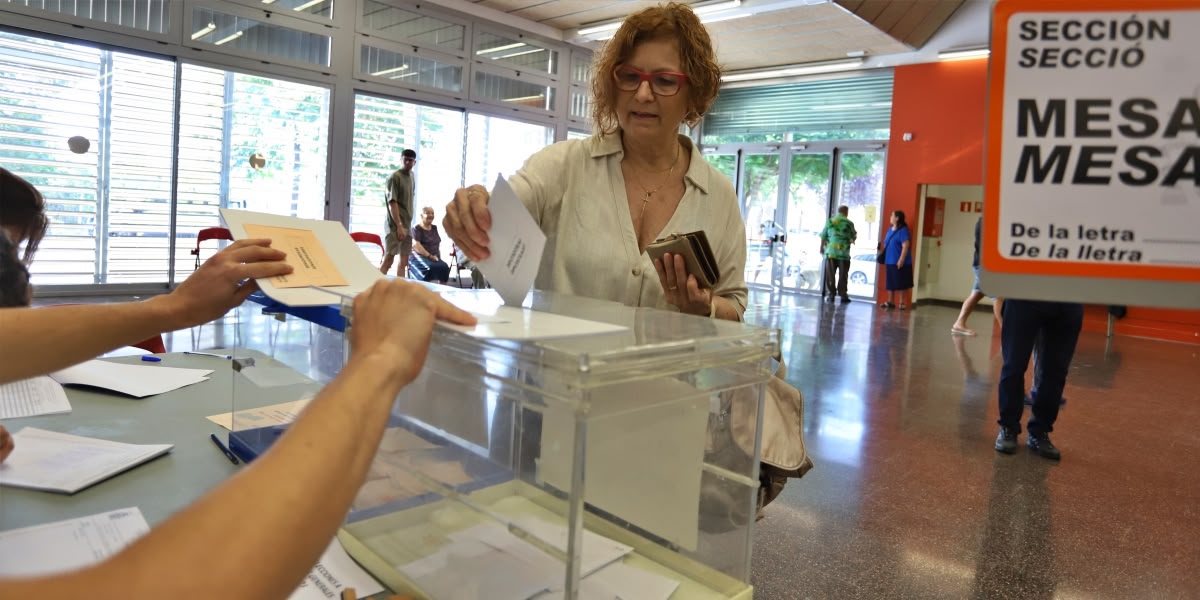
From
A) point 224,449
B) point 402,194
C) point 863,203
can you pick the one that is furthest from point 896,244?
point 224,449

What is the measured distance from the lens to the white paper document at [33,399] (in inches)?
60.5

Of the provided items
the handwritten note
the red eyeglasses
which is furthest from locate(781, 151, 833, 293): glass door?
the handwritten note

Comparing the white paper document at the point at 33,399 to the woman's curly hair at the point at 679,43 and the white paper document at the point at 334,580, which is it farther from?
the woman's curly hair at the point at 679,43

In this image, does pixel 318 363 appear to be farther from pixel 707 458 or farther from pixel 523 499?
pixel 707 458

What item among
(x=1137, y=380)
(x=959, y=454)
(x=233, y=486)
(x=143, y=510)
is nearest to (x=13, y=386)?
(x=143, y=510)

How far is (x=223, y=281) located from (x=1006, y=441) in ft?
13.1

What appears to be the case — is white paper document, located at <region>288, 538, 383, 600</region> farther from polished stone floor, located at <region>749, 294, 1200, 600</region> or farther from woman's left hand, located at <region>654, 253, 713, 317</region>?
polished stone floor, located at <region>749, 294, 1200, 600</region>

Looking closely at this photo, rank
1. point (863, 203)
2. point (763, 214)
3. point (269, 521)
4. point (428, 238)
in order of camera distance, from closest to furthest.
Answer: point (269, 521)
point (428, 238)
point (863, 203)
point (763, 214)

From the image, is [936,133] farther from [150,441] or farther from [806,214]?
[150,441]

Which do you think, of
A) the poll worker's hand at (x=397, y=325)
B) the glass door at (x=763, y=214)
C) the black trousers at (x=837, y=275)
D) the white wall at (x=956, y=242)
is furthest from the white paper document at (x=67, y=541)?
the white wall at (x=956, y=242)

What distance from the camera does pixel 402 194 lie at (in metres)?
8.49

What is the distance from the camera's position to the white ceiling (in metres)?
9.09

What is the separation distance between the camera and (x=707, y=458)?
0.87m

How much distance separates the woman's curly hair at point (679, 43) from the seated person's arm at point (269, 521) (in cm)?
110
